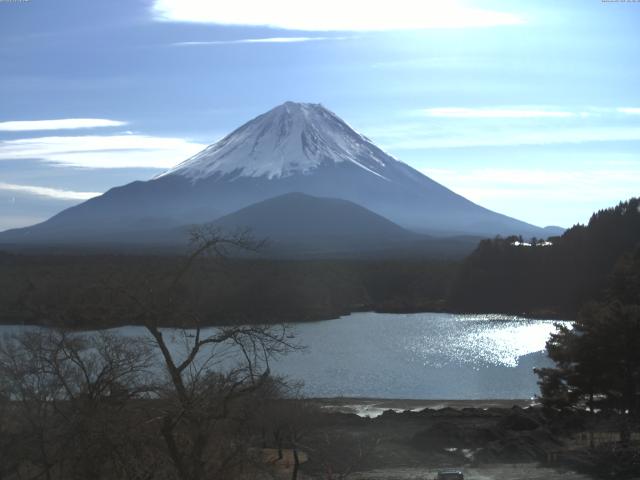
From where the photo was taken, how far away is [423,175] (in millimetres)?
152750

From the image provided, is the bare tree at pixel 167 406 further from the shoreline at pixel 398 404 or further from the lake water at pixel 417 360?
the shoreline at pixel 398 404

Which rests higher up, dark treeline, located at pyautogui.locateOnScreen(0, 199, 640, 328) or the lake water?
dark treeline, located at pyautogui.locateOnScreen(0, 199, 640, 328)

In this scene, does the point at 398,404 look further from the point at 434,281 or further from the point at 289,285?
the point at 434,281

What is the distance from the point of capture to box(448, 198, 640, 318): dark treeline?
49000 millimetres

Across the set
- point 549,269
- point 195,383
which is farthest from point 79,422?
point 549,269

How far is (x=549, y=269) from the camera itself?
5244 cm

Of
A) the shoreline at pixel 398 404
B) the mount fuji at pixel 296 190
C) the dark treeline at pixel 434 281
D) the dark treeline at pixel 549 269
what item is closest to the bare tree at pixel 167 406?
the shoreline at pixel 398 404

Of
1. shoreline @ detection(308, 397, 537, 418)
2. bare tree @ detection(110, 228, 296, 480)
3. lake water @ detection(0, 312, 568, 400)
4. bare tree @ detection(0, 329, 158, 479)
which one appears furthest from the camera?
lake water @ detection(0, 312, 568, 400)

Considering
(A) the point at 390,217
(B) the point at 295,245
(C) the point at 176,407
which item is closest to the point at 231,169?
(A) the point at 390,217

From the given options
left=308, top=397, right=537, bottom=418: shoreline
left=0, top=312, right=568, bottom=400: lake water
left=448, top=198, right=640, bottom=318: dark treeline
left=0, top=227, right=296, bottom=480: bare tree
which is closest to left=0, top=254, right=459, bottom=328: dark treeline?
left=448, top=198, right=640, bottom=318: dark treeline

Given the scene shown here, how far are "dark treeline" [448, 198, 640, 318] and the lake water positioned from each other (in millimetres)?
7308

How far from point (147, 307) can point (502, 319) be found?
4328 centimetres

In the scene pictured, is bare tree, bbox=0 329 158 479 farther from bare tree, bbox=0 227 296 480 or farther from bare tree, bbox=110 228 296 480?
bare tree, bbox=110 228 296 480

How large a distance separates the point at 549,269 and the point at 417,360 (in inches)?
1031
